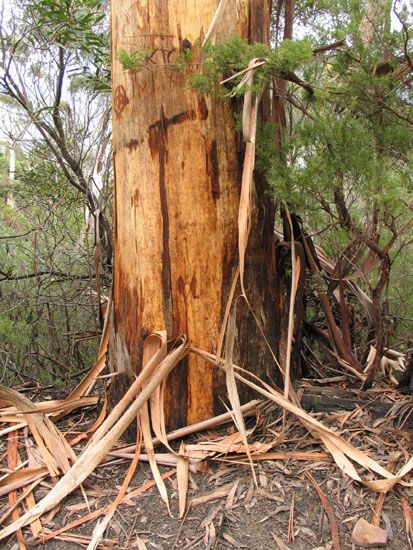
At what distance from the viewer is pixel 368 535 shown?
183cm

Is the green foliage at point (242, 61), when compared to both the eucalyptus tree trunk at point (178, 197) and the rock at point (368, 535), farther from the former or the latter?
the rock at point (368, 535)

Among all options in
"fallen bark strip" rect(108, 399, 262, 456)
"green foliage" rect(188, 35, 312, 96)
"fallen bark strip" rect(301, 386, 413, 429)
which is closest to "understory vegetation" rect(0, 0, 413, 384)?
"green foliage" rect(188, 35, 312, 96)

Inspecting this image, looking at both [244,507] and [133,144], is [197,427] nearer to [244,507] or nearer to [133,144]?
[244,507]

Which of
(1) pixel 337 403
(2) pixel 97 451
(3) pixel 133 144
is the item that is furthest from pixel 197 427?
(3) pixel 133 144

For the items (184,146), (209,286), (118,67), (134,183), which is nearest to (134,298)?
(209,286)

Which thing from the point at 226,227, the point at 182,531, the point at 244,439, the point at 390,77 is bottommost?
the point at 182,531

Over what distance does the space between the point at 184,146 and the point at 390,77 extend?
97cm

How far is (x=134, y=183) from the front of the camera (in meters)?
2.51

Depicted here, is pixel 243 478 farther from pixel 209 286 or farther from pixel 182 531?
pixel 209 286

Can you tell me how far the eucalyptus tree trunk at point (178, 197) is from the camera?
96.7 inches

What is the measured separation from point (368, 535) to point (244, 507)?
1.50ft

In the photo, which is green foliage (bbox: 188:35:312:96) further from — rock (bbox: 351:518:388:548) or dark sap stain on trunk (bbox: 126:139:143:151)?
rock (bbox: 351:518:388:548)

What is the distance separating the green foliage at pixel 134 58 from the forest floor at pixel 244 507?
1.73 metres

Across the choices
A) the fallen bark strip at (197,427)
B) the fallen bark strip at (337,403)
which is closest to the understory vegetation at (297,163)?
the fallen bark strip at (337,403)
